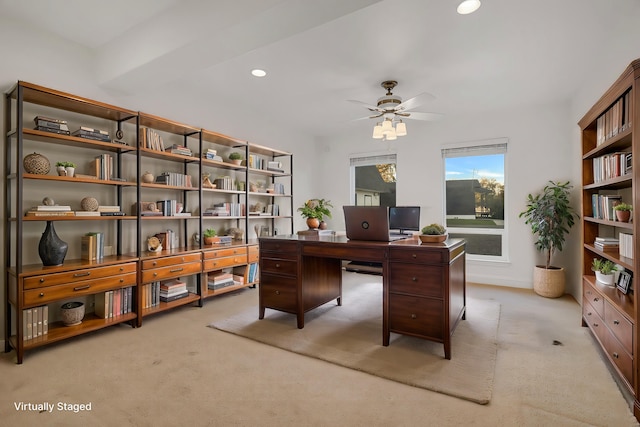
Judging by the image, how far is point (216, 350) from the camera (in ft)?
8.38

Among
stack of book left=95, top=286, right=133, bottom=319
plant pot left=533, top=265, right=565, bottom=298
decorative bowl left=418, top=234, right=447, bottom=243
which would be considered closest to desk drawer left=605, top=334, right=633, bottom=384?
decorative bowl left=418, top=234, right=447, bottom=243

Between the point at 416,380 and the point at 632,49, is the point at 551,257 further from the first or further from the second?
the point at 416,380

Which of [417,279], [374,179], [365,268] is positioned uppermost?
[374,179]

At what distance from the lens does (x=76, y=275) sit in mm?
2615

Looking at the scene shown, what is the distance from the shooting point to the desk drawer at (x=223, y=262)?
A: 12.3 feet

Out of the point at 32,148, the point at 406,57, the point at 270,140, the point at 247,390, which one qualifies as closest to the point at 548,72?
the point at 406,57

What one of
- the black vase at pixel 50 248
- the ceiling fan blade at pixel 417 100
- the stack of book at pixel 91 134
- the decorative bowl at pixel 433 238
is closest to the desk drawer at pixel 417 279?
the decorative bowl at pixel 433 238

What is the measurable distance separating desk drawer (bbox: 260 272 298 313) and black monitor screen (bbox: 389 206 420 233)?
2582mm

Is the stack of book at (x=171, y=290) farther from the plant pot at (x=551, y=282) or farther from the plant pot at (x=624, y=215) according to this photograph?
the plant pot at (x=551, y=282)

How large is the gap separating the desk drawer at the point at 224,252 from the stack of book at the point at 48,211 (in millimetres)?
1399

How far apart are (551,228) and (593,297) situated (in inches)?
66.1

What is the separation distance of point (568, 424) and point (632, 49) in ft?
8.86

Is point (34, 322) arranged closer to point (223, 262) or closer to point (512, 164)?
point (223, 262)

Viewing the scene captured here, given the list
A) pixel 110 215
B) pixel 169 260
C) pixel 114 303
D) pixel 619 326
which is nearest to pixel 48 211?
pixel 110 215
